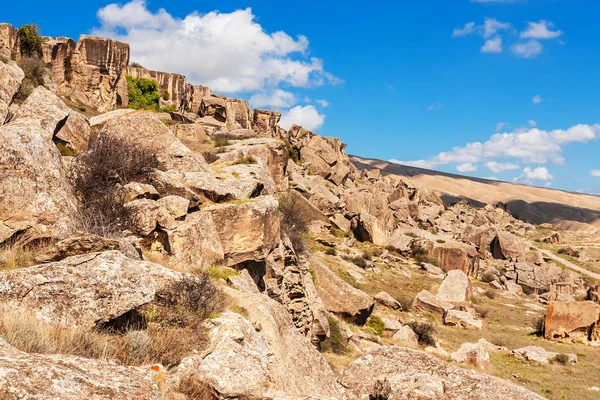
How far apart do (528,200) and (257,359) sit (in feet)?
532

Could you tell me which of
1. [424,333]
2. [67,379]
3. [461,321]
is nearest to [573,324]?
[461,321]

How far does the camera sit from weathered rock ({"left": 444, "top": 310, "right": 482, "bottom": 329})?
91.2ft

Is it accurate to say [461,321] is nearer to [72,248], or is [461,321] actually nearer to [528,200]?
[72,248]

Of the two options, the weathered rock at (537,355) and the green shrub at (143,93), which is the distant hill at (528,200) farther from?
the weathered rock at (537,355)

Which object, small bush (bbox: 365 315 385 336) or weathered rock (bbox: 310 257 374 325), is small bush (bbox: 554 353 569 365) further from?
weathered rock (bbox: 310 257 374 325)

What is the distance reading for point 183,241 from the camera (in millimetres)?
9422

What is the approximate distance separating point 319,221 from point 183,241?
31980 millimetres

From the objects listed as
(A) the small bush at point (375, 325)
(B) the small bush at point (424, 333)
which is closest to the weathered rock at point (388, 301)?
(B) the small bush at point (424, 333)

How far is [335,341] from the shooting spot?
1598 cm

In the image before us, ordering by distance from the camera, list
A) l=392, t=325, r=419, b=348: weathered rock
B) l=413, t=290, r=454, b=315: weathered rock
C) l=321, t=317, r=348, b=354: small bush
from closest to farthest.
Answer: l=321, t=317, r=348, b=354: small bush < l=392, t=325, r=419, b=348: weathered rock < l=413, t=290, r=454, b=315: weathered rock

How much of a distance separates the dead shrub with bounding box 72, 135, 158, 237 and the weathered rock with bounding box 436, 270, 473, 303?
26.1 meters

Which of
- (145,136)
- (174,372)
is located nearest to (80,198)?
(145,136)

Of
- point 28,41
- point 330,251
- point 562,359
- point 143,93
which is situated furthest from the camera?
point 143,93

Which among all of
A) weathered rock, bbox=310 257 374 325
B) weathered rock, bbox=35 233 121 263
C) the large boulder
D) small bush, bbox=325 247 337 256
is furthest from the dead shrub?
small bush, bbox=325 247 337 256
